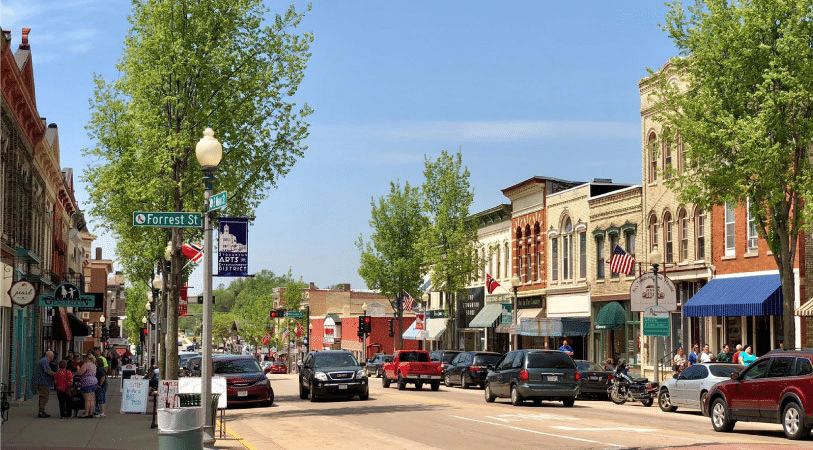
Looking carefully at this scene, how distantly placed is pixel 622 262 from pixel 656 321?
908cm

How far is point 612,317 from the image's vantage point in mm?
48250

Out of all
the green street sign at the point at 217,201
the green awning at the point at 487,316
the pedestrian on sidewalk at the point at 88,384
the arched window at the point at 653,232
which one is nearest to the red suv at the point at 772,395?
the green street sign at the point at 217,201

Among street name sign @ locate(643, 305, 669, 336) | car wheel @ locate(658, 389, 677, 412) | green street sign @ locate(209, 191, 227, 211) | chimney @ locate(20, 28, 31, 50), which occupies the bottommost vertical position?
car wheel @ locate(658, 389, 677, 412)

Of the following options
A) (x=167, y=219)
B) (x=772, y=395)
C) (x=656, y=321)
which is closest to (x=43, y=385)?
(x=167, y=219)

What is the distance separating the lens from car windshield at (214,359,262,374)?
3222 cm

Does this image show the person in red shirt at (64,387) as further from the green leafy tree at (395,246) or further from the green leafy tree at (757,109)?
the green leafy tree at (395,246)

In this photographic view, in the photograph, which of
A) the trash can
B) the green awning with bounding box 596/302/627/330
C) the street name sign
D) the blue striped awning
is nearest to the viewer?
the trash can

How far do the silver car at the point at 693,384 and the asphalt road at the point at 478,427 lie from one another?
41 cm

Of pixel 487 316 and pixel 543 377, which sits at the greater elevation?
pixel 487 316

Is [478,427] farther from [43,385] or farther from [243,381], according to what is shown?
[43,385]

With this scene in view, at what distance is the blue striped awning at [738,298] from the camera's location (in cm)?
3541

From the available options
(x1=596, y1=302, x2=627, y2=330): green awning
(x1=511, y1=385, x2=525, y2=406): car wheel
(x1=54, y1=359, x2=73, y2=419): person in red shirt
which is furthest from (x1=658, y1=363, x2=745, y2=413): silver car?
(x1=596, y1=302, x2=627, y2=330): green awning

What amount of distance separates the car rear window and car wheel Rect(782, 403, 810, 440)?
11.2m

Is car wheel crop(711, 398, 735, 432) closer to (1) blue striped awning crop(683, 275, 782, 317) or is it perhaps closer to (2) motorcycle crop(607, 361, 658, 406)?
(2) motorcycle crop(607, 361, 658, 406)
